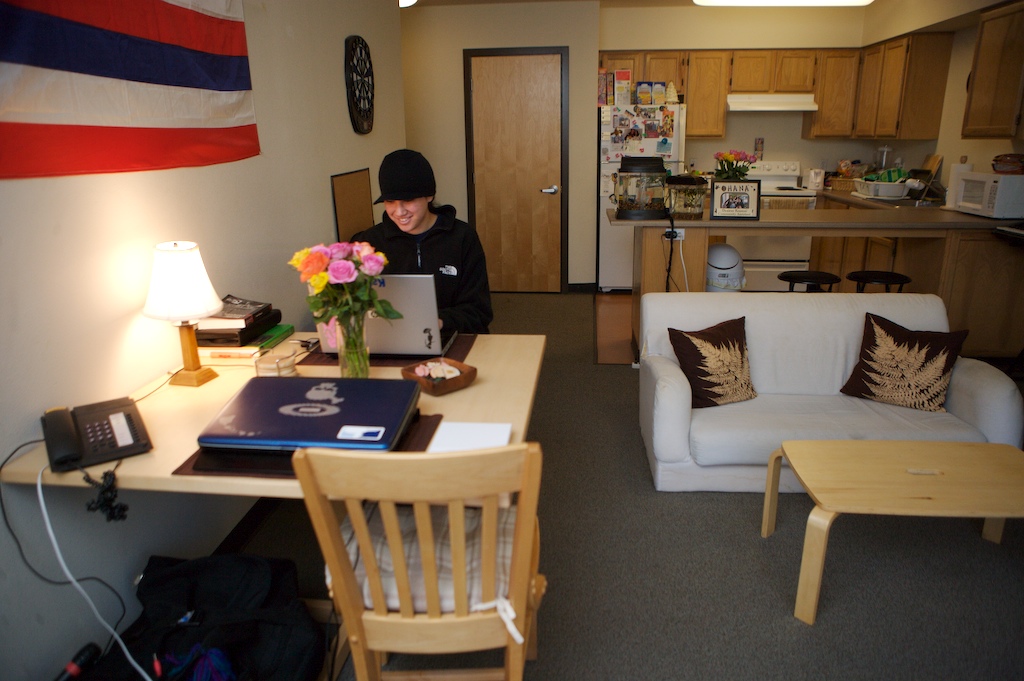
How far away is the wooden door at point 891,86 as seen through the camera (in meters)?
5.46

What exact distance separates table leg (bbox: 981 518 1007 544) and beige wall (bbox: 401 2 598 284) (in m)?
4.07

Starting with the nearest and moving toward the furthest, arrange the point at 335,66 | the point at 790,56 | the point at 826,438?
the point at 826,438, the point at 335,66, the point at 790,56

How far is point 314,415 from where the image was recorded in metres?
1.61

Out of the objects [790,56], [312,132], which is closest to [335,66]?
[312,132]

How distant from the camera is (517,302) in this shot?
595 cm

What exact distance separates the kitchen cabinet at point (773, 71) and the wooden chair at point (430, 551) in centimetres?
577

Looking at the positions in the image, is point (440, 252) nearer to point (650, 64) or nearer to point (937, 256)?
point (937, 256)

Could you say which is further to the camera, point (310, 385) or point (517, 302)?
point (517, 302)

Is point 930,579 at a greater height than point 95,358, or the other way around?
point 95,358

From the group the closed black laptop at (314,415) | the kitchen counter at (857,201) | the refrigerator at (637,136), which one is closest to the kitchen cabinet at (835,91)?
the kitchen counter at (857,201)

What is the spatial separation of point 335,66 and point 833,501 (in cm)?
295

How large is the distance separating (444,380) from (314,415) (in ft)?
1.31

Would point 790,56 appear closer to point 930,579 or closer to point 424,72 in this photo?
point 424,72

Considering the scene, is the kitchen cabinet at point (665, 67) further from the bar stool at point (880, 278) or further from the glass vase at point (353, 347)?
the glass vase at point (353, 347)
